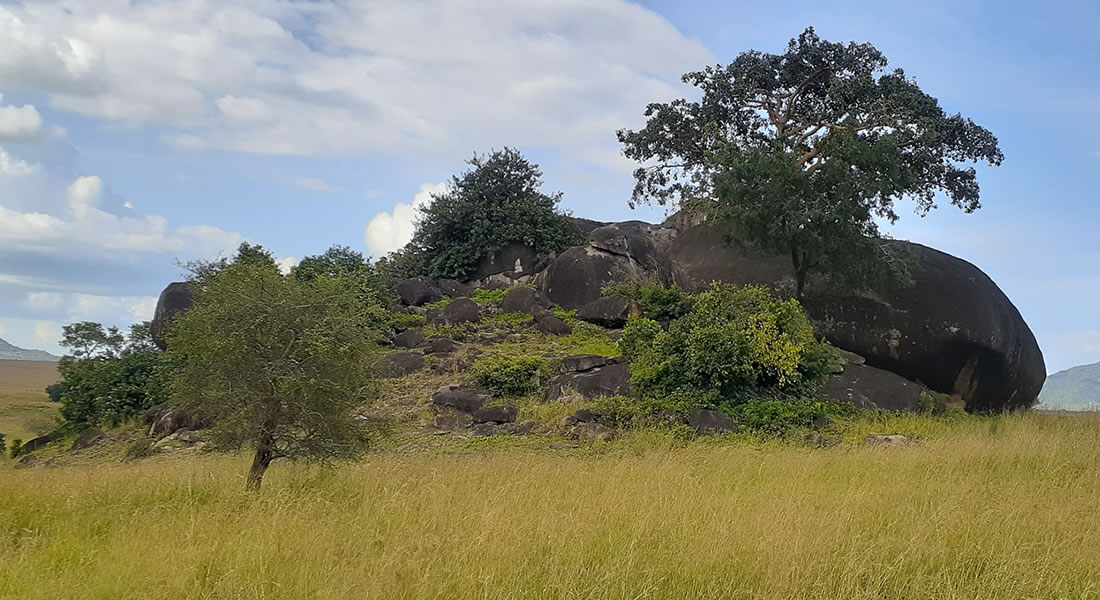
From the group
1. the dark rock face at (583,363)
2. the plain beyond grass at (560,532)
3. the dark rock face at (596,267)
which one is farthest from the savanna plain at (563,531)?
the dark rock face at (596,267)

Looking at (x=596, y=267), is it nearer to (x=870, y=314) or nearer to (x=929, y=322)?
(x=870, y=314)

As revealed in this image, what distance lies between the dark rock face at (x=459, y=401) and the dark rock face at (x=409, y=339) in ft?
16.2

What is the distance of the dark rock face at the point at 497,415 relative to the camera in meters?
16.4

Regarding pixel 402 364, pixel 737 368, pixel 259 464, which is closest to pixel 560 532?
pixel 259 464

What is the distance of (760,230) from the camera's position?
2066cm

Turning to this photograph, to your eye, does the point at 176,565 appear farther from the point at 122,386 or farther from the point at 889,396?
the point at 122,386

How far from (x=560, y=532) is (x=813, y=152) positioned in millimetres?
20324

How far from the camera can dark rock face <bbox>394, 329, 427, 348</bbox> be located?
74.5 ft

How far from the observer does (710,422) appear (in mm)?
15211

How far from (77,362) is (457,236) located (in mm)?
13543

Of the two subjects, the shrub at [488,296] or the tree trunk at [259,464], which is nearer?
the tree trunk at [259,464]

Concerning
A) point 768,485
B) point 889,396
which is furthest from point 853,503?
point 889,396

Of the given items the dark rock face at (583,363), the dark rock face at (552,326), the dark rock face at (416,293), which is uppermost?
the dark rock face at (416,293)

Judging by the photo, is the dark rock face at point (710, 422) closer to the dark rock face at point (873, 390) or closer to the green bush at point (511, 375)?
the dark rock face at point (873, 390)
